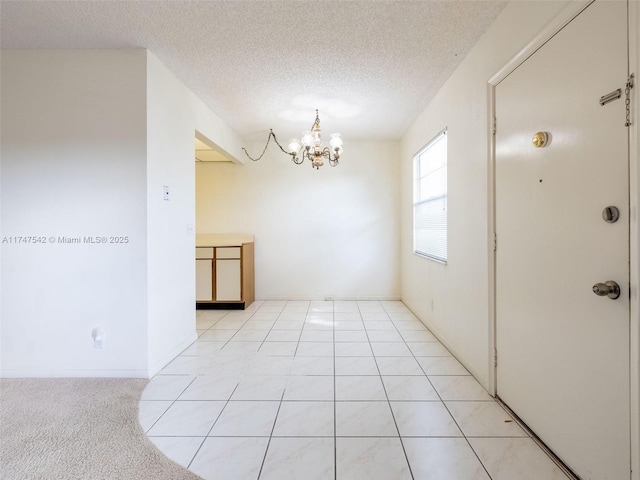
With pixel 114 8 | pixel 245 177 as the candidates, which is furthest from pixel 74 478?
pixel 245 177

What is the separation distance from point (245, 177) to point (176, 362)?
3246mm

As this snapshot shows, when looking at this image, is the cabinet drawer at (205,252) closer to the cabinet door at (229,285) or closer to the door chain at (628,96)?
the cabinet door at (229,285)

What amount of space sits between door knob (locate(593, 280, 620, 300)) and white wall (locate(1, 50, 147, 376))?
9.55 feet

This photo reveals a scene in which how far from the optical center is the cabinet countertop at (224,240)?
4.47m

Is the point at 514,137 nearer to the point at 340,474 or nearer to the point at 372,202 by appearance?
the point at 340,474

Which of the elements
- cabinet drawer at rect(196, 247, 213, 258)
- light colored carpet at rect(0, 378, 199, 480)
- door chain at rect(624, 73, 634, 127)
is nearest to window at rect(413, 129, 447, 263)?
door chain at rect(624, 73, 634, 127)

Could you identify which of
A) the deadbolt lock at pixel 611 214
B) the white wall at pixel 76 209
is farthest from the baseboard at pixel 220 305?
the deadbolt lock at pixel 611 214

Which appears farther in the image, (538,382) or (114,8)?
(114,8)

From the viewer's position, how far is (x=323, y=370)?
8.38 ft

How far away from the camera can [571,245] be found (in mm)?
1430

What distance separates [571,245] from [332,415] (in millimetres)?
1667

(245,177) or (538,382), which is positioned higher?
(245,177)

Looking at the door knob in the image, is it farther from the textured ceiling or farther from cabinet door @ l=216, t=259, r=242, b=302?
cabinet door @ l=216, t=259, r=242, b=302

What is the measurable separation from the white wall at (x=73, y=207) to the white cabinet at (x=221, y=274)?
6.43 ft
